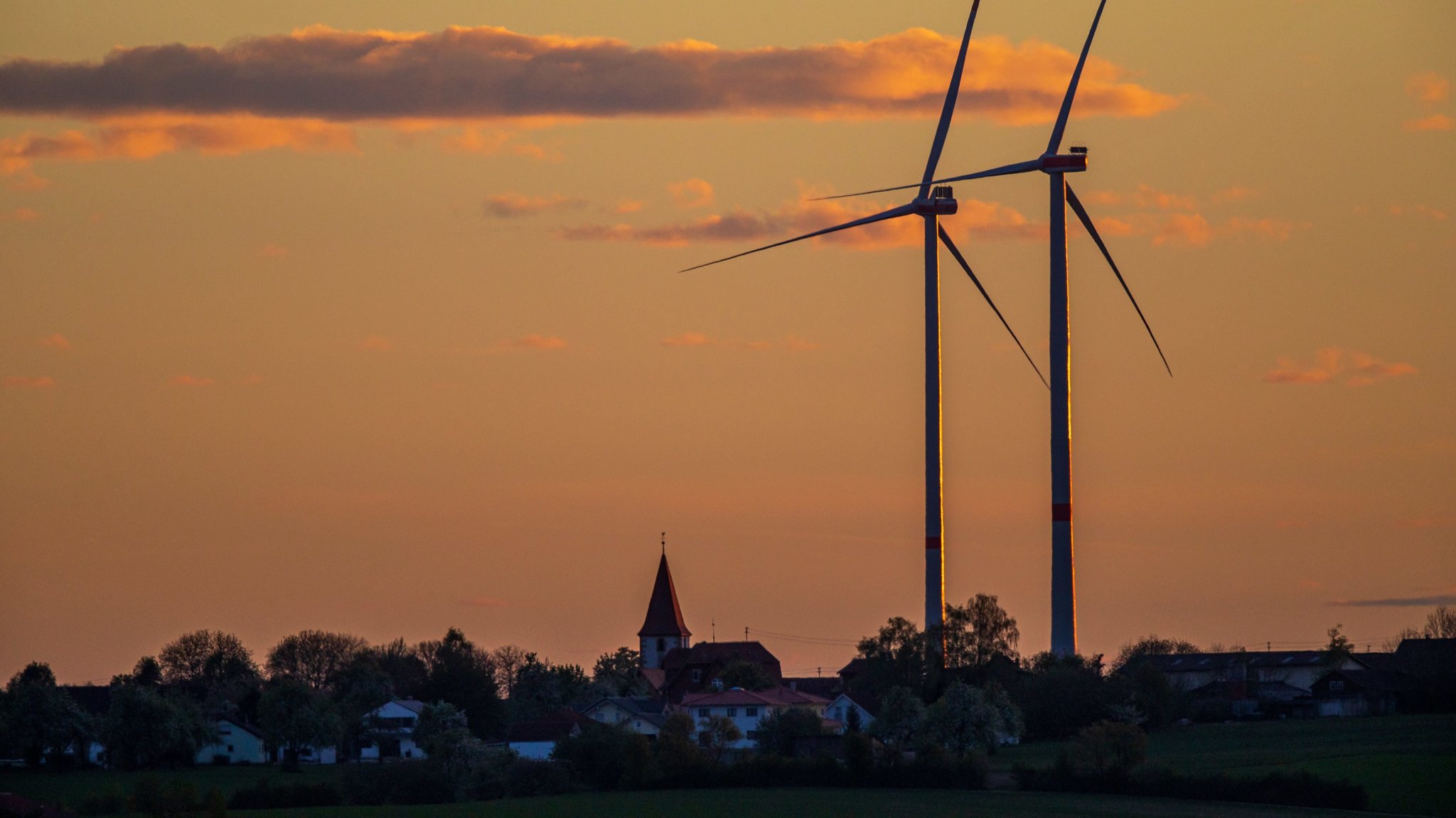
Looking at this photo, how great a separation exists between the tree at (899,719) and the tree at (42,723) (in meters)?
60.5

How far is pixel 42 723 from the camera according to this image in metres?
160

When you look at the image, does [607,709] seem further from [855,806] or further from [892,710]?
[855,806]

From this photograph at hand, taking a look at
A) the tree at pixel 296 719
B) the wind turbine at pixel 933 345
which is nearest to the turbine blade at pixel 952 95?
the wind turbine at pixel 933 345

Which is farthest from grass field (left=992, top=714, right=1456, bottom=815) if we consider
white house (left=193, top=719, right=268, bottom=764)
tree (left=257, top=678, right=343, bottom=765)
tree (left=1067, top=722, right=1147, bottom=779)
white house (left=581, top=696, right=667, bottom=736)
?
→ white house (left=193, top=719, right=268, bottom=764)

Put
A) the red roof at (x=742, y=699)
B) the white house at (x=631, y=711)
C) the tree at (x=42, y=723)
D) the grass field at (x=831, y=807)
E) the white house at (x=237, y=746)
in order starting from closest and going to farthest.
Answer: the grass field at (x=831, y=807), the tree at (x=42, y=723), the red roof at (x=742, y=699), the white house at (x=631, y=711), the white house at (x=237, y=746)

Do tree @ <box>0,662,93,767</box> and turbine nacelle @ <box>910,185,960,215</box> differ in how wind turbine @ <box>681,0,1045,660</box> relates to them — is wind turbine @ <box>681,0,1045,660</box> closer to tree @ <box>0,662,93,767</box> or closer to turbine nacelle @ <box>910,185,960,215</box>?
turbine nacelle @ <box>910,185,960,215</box>

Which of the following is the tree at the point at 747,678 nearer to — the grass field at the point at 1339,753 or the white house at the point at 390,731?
the white house at the point at 390,731

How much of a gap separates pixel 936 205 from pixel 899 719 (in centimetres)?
3227

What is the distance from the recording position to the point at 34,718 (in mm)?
159500

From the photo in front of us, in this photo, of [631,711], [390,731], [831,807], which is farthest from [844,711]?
[831,807]

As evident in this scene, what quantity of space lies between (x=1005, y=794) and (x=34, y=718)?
83441mm

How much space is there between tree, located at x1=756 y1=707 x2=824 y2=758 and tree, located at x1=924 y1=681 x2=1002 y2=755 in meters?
8.59

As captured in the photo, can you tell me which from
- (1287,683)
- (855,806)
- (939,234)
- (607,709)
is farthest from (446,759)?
(1287,683)

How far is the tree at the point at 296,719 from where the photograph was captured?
167125 mm
